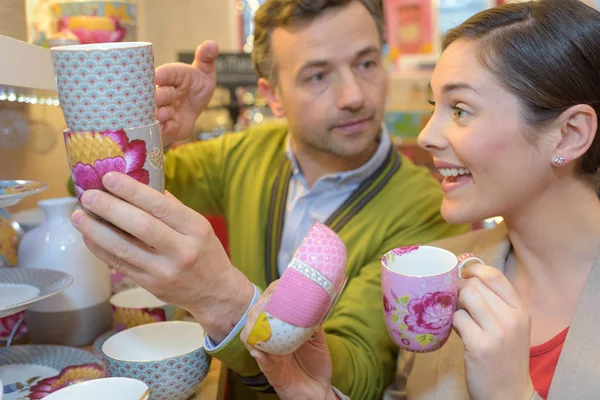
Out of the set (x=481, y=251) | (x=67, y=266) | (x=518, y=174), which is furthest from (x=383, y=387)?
(x=67, y=266)

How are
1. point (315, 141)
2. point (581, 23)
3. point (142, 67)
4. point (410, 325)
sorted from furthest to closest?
point (315, 141), point (581, 23), point (410, 325), point (142, 67)

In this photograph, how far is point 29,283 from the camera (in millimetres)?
1140

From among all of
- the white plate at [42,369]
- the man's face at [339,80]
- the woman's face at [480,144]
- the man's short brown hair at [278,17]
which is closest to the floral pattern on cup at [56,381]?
the white plate at [42,369]

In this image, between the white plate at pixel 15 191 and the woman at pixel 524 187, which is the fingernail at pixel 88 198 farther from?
the woman at pixel 524 187

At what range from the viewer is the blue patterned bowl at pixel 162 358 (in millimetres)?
1026

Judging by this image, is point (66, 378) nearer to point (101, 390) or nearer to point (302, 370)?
point (101, 390)

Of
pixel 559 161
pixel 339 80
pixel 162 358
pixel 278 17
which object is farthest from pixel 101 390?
pixel 278 17

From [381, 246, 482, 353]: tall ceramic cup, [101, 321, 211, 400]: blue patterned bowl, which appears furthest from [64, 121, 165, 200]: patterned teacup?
[381, 246, 482, 353]: tall ceramic cup

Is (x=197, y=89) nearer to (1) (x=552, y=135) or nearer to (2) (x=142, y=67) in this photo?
(2) (x=142, y=67)

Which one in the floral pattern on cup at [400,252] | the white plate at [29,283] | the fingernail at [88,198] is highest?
the fingernail at [88,198]

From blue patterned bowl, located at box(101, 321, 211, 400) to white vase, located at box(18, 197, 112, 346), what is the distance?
0.55ft

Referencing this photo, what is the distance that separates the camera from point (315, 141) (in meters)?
1.80

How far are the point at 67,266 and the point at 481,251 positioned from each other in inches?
34.3

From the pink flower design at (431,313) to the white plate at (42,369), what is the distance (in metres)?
0.55
